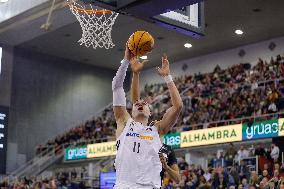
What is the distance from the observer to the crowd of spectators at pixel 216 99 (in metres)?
20.7

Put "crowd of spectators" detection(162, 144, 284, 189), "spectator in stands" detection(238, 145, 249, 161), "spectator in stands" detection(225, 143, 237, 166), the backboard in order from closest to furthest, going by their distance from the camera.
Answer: the backboard < "crowd of spectators" detection(162, 144, 284, 189) < "spectator in stands" detection(238, 145, 249, 161) < "spectator in stands" detection(225, 143, 237, 166)

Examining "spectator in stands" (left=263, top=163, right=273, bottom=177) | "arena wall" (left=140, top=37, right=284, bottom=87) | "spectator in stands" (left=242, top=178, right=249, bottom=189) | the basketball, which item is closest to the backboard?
the basketball

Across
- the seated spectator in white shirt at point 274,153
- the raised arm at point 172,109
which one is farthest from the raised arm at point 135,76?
the seated spectator in white shirt at point 274,153

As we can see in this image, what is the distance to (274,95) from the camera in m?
19.8

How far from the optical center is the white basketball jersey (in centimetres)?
514

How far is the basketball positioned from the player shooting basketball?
0.14 meters

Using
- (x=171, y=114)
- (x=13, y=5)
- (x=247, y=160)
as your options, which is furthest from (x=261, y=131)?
(x=171, y=114)

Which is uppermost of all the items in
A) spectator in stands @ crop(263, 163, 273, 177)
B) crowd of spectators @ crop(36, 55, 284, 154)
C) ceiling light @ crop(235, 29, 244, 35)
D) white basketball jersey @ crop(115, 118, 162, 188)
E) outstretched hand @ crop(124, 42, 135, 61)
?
ceiling light @ crop(235, 29, 244, 35)

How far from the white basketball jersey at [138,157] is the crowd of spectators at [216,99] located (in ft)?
47.8

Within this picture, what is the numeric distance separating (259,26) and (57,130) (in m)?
11.9

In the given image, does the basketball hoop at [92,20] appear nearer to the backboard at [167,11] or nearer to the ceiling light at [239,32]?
the backboard at [167,11]

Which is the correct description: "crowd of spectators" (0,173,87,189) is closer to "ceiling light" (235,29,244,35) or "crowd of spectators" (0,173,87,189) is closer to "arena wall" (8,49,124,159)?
"arena wall" (8,49,124,159)

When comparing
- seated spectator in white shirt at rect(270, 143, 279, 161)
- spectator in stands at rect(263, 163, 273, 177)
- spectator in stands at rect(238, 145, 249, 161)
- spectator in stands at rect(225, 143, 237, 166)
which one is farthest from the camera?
spectator in stands at rect(225, 143, 237, 166)

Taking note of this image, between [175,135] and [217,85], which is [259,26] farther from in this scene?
[175,135]
